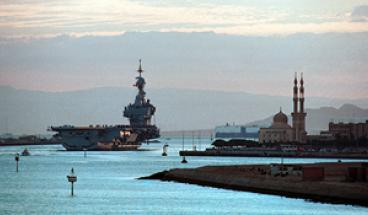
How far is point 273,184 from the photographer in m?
79.0

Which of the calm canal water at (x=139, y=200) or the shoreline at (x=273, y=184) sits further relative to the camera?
the shoreline at (x=273, y=184)

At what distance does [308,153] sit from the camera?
185 meters

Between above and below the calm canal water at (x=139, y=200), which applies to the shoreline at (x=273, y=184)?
above

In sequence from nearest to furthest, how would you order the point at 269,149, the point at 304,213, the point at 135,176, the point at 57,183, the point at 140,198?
the point at 304,213
the point at 140,198
the point at 57,183
the point at 135,176
the point at 269,149

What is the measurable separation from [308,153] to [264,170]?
8963cm

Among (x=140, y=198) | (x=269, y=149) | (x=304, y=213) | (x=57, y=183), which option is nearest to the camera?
(x=304, y=213)

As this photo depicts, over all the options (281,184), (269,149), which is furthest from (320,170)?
(269,149)

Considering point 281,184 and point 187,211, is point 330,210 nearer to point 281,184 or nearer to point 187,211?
point 187,211

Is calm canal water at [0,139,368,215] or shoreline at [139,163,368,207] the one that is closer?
calm canal water at [0,139,368,215]

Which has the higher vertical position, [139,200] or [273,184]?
[273,184]

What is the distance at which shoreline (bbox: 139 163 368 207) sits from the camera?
65.8 meters

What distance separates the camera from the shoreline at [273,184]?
216 feet

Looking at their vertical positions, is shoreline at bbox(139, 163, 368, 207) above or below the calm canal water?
above

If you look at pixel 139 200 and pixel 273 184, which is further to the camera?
pixel 273 184
